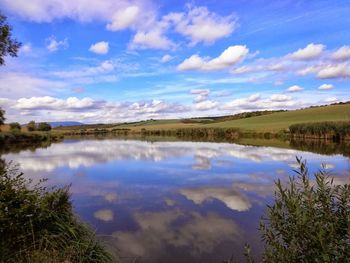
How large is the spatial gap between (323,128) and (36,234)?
154ft

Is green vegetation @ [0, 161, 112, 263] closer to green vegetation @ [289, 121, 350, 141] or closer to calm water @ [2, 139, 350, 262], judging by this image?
calm water @ [2, 139, 350, 262]

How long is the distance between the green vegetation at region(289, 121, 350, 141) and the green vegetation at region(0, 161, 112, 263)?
42.8 meters

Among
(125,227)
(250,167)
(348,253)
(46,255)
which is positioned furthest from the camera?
(250,167)

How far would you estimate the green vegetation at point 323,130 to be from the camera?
43625 mm

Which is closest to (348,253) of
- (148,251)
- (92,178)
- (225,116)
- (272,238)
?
(272,238)

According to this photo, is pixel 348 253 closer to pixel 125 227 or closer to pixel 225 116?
pixel 125 227

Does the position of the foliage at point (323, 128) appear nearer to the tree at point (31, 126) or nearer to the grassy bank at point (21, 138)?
the grassy bank at point (21, 138)

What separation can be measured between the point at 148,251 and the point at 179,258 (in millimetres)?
756

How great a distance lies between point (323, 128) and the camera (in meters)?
47.2

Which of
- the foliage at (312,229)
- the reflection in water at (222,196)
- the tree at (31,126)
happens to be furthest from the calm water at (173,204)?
the tree at (31,126)

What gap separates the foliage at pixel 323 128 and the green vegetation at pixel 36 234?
42.8m

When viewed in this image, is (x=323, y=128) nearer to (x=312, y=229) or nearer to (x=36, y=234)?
(x=36, y=234)

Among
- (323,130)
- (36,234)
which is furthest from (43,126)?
(36,234)

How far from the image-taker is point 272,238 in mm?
3684
